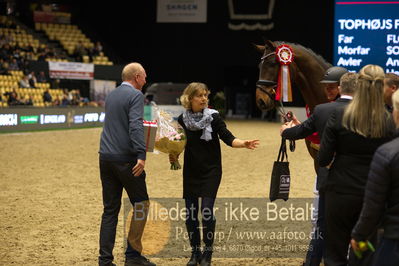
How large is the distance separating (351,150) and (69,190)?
734 centimetres

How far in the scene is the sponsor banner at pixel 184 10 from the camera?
3616cm

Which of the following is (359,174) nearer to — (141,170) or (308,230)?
(141,170)

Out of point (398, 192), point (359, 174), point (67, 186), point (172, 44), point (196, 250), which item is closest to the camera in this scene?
point (398, 192)

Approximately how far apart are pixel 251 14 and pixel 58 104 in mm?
14618

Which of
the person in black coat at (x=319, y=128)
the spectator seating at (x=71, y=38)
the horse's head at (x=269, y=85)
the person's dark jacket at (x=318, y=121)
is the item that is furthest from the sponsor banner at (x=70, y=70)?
the person's dark jacket at (x=318, y=121)

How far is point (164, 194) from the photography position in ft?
33.0

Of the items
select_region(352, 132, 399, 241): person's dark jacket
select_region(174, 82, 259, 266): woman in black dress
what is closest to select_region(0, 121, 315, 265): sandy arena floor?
select_region(174, 82, 259, 266): woman in black dress

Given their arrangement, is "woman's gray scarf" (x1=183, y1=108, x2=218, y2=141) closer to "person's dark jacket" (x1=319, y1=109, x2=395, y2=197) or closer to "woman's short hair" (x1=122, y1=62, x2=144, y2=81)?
"woman's short hair" (x1=122, y1=62, x2=144, y2=81)

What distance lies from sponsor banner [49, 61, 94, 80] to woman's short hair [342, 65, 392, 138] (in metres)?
26.0

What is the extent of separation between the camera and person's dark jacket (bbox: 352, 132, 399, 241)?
10.3 ft

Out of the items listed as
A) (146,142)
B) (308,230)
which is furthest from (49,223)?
(308,230)

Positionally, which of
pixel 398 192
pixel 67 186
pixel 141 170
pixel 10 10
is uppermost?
pixel 10 10

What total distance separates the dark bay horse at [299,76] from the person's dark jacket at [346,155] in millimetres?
1959

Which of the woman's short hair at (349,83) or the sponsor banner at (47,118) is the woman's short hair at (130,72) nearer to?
the woman's short hair at (349,83)
